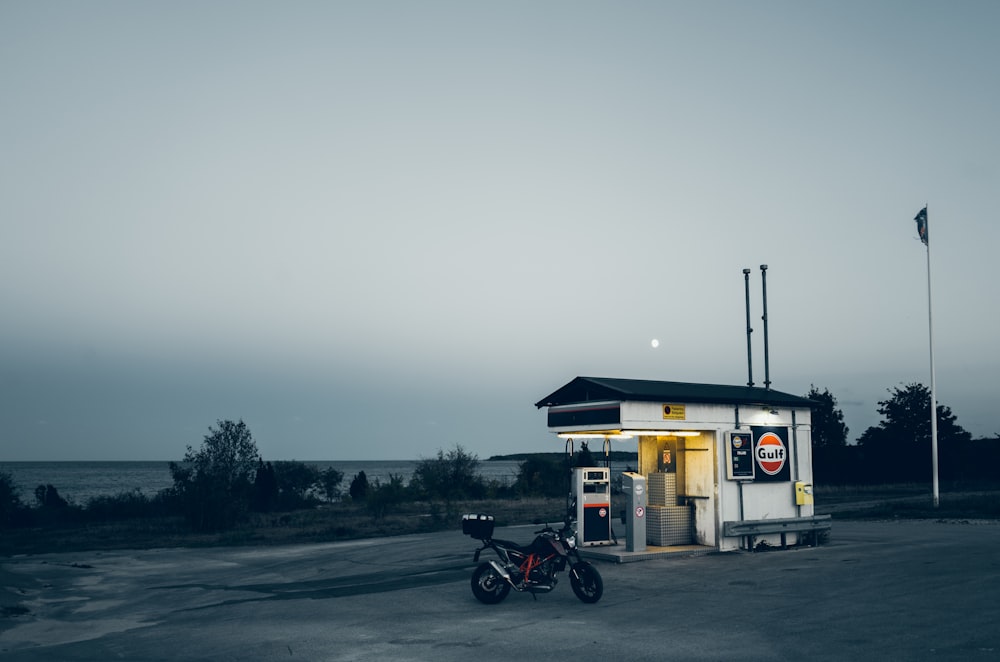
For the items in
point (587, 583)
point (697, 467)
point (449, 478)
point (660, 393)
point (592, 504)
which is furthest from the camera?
point (449, 478)

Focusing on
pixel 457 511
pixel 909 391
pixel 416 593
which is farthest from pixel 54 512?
pixel 909 391

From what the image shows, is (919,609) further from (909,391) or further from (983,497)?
(909,391)

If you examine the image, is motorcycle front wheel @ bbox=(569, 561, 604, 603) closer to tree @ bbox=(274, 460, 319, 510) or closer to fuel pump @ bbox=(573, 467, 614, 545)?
fuel pump @ bbox=(573, 467, 614, 545)

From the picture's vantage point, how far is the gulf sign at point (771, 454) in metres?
19.7

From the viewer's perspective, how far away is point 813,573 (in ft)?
50.6

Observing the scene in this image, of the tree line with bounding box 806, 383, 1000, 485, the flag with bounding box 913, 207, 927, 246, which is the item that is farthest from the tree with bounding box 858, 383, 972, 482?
the flag with bounding box 913, 207, 927, 246

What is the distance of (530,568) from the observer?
13.2m

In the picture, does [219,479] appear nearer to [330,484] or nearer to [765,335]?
[765,335]

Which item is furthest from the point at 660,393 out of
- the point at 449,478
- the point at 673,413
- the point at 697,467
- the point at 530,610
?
the point at 449,478

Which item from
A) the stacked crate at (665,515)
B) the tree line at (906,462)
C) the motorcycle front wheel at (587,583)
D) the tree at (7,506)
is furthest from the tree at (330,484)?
the motorcycle front wheel at (587,583)

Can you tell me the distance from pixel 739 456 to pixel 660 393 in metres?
2.86

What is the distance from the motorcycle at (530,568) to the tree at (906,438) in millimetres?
51713

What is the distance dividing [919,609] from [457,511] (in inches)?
1153

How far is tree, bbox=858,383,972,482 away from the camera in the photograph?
57281mm
